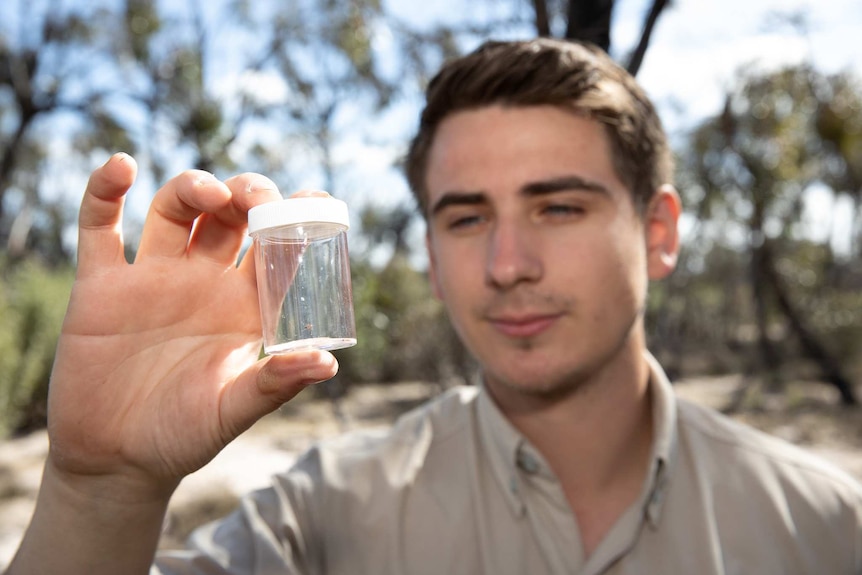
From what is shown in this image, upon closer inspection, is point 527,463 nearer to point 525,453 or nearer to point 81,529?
point 525,453

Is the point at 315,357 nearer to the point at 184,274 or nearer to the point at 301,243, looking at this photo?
the point at 301,243

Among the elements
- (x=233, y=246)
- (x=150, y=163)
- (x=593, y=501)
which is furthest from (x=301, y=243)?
(x=150, y=163)

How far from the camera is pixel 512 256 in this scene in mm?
2227

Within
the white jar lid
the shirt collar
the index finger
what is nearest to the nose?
the shirt collar

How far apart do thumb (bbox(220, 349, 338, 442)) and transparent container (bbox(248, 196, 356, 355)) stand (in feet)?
0.31

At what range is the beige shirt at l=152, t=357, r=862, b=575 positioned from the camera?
86.0 inches

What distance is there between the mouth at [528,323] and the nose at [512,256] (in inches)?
4.6

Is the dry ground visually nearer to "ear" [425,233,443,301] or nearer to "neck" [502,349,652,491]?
"ear" [425,233,443,301]

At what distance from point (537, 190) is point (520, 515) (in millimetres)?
1124

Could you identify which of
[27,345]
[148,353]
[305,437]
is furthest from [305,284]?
[27,345]

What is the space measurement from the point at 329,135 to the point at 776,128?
30.1 ft

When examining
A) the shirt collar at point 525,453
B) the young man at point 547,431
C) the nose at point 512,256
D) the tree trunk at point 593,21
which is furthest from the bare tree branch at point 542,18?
the shirt collar at point 525,453

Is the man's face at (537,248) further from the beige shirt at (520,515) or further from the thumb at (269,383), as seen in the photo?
the thumb at (269,383)

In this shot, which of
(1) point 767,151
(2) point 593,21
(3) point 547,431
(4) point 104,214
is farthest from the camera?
(1) point 767,151
